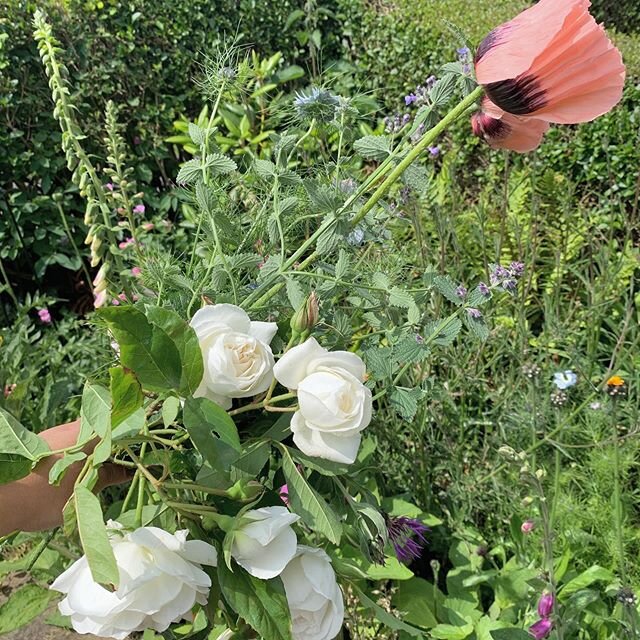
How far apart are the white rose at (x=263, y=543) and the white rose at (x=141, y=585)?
34 mm

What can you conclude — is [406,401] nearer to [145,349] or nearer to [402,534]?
[145,349]

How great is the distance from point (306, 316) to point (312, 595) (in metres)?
0.25

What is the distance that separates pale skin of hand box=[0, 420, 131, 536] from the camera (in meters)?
0.63

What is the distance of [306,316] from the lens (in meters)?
0.57

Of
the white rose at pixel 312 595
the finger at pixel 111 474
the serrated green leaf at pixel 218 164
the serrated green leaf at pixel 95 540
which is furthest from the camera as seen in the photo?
the serrated green leaf at pixel 218 164

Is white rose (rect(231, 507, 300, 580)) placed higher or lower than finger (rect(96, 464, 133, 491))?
higher

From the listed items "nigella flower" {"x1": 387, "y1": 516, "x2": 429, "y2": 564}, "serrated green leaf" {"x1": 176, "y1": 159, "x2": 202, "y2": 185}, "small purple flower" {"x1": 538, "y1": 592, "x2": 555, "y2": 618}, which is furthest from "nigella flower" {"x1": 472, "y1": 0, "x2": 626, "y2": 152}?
"small purple flower" {"x1": 538, "y1": 592, "x2": 555, "y2": 618}

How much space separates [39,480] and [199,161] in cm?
45

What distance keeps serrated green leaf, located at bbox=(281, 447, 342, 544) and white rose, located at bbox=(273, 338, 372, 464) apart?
4 cm

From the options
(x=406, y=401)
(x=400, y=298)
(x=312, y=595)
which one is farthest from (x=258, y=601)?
(x=400, y=298)

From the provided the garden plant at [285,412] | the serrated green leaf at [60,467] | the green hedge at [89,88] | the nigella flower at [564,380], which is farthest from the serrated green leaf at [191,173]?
the green hedge at [89,88]

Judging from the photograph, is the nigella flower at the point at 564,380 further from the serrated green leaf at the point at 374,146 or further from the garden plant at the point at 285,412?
the serrated green leaf at the point at 374,146

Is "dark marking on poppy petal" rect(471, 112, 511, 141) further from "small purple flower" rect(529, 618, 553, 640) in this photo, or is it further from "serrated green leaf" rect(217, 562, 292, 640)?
"small purple flower" rect(529, 618, 553, 640)

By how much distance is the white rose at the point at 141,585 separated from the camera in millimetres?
476
